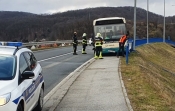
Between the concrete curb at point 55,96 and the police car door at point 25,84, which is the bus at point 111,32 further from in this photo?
the police car door at point 25,84

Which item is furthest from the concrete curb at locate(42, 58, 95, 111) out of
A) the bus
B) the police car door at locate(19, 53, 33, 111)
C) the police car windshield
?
the bus

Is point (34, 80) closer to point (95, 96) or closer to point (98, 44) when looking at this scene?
point (95, 96)

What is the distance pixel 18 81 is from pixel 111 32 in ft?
68.5

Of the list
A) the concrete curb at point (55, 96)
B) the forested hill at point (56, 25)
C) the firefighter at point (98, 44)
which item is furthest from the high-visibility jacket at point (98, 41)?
the forested hill at point (56, 25)

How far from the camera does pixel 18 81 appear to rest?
21.2 ft

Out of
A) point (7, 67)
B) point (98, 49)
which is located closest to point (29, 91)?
point (7, 67)

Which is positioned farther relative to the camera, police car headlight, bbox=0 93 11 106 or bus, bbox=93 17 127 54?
bus, bbox=93 17 127 54

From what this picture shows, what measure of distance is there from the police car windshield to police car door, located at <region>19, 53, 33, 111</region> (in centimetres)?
17

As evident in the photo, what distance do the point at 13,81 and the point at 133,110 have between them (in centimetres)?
336

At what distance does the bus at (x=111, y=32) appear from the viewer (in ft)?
88.4

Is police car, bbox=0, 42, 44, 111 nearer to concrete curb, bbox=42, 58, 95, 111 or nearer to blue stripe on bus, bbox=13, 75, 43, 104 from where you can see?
blue stripe on bus, bbox=13, 75, 43, 104

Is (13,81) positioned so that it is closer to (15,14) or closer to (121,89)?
(121,89)

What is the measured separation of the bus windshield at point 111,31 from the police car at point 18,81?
18.6 metres

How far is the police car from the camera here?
19.2ft
